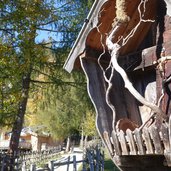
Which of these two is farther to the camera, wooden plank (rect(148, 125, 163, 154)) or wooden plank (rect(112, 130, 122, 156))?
wooden plank (rect(112, 130, 122, 156))

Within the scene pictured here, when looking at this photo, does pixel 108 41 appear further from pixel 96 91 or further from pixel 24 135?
pixel 24 135

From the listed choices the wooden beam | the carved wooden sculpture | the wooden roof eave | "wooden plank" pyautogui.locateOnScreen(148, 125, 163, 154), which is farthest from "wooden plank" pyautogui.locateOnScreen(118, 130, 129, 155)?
the wooden roof eave

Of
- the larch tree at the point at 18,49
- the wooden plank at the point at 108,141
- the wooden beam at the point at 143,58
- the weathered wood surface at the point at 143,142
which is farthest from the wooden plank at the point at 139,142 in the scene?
the larch tree at the point at 18,49

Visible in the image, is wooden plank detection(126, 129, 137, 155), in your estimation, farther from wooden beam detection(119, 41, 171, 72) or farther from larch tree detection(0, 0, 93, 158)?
larch tree detection(0, 0, 93, 158)

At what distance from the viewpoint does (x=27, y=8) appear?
937cm

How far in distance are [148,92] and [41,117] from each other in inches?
1228

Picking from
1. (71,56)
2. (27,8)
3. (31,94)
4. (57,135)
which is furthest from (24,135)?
(71,56)

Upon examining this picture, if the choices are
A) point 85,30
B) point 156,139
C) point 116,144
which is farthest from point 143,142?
point 85,30

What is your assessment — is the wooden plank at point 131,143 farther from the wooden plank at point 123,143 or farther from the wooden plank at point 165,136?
the wooden plank at point 165,136

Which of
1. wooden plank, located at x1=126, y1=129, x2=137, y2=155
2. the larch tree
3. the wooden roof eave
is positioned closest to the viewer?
wooden plank, located at x1=126, y1=129, x2=137, y2=155

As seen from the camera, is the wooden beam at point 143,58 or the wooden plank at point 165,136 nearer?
the wooden plank at point 165,136

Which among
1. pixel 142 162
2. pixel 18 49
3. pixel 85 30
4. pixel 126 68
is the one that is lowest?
pixel 142 162

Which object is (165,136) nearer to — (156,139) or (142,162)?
(156,139)

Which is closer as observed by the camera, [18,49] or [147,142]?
[147,142]
